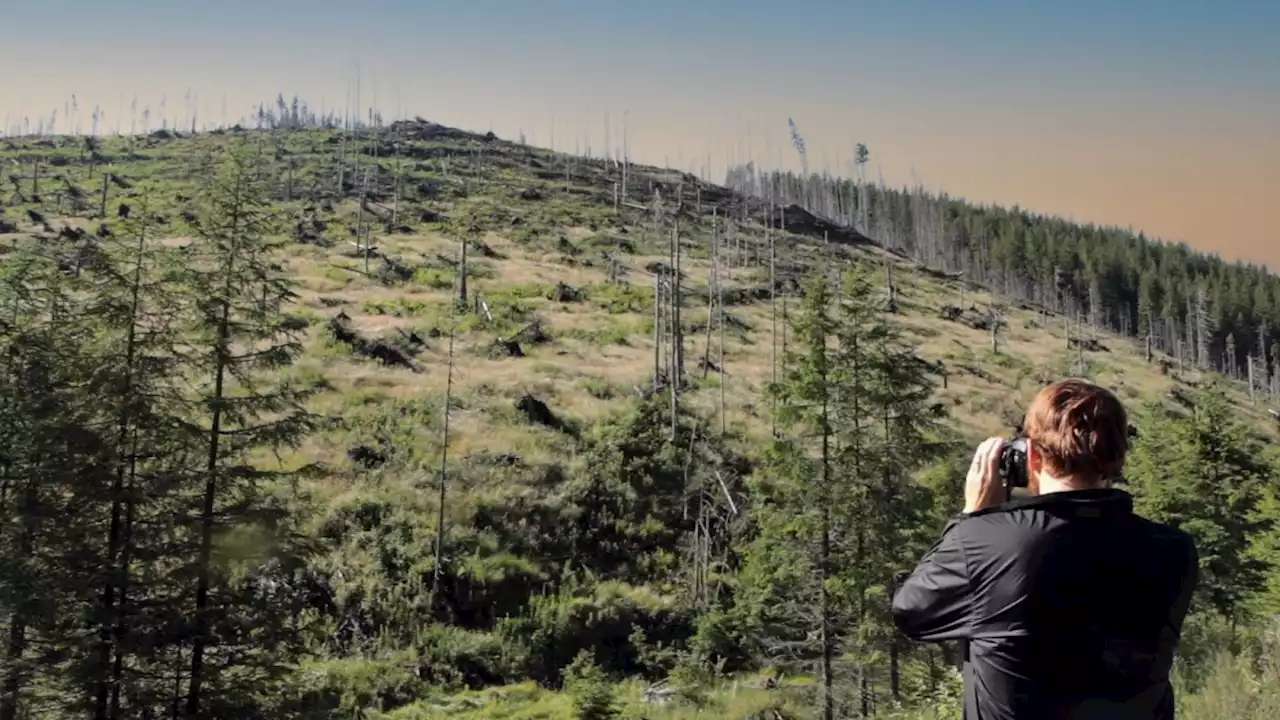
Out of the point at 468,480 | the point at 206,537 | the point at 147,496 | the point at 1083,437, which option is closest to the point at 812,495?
the point at 206,537

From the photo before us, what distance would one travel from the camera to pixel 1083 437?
2.65 meters

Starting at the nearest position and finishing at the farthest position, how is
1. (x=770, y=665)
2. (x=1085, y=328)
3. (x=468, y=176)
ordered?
(x=770, y=665), (x=1085, y=328), (x=468, y=176)

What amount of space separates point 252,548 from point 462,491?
1952cm

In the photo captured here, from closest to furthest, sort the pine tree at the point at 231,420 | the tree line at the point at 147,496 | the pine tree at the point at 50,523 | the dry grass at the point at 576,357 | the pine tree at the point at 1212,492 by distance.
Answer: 1. the pine tree at the point at 50,523
2. the tree line at the point at 147,496
3. the pine tree at the point at 231,420
4. the pine tree at the point at 1212,492
5. the dry grass at the point at 576,357

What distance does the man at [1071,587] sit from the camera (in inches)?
100

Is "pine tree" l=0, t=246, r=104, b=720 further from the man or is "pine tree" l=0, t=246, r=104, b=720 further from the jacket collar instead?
the jacket collar

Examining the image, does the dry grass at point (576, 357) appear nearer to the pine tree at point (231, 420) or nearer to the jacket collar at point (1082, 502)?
the pine tree at point (231, 420)

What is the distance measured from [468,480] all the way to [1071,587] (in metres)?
32.0

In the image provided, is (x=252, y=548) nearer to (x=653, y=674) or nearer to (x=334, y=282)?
(x=653, y=674)

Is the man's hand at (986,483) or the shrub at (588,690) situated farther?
the shrub at (588,690)

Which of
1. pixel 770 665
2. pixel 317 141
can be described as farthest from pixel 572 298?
pixel 317 141

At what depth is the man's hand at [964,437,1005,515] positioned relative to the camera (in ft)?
9.33

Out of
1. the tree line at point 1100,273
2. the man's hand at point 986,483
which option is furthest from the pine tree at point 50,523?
the tree line at point 1100,273

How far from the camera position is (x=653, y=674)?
87.2 feet
